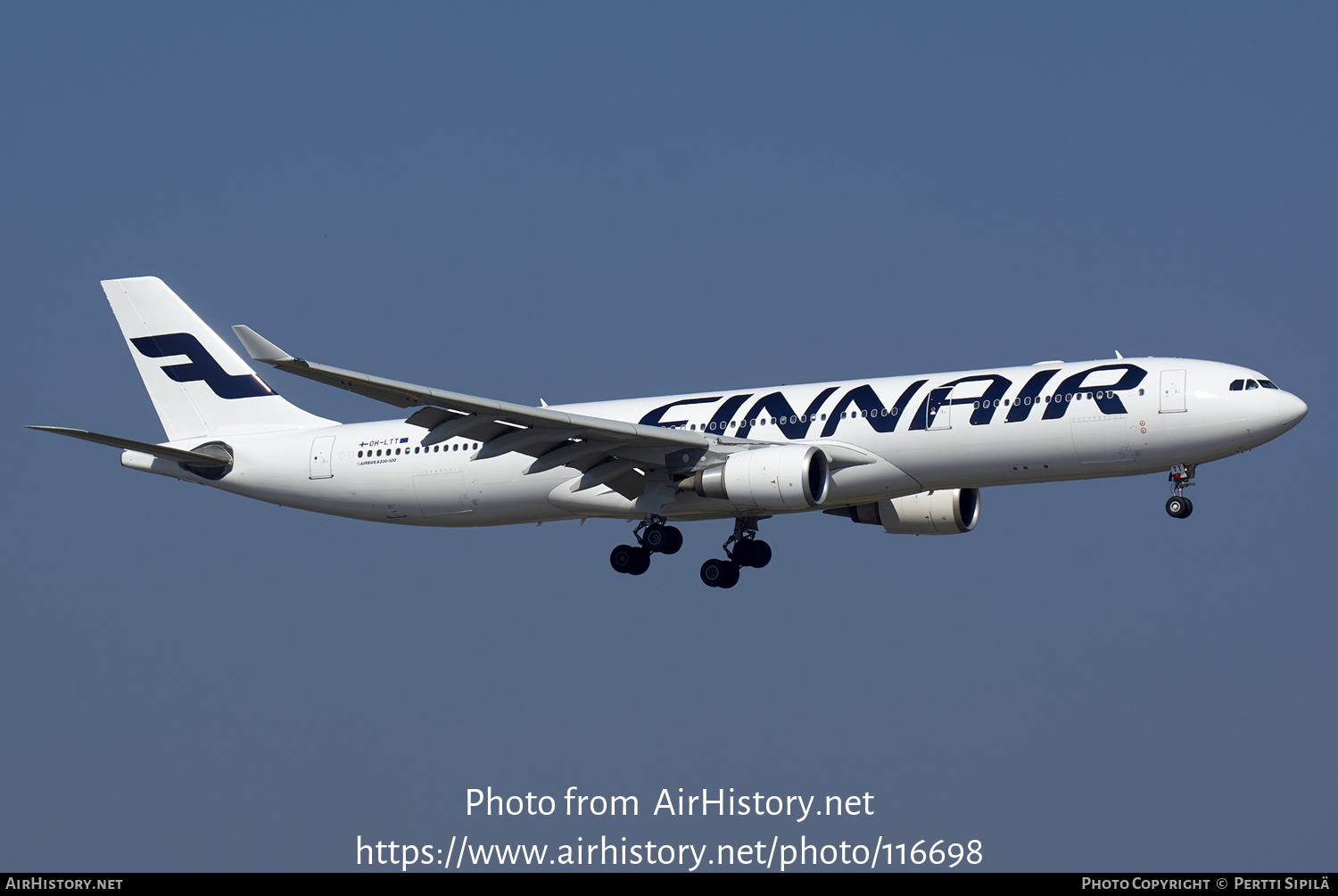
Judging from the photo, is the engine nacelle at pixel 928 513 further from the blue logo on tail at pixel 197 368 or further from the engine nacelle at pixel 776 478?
the blue logo on tail at pixel 197 368

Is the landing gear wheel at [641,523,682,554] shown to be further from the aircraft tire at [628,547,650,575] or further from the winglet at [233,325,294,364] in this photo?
the winglet at [233,325,294,364]

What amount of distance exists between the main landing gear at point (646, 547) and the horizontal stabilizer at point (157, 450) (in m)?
11.4

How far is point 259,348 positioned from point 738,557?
15247 millimetres

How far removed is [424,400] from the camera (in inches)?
1342

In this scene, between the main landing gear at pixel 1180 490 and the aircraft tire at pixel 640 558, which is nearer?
the main landing gear at pixel 1180 490

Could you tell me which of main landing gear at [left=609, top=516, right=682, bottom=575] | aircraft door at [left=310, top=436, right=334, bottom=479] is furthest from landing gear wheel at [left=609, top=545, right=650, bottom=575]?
aircraft door at [left=310, top=436, right=334, bottom=479]

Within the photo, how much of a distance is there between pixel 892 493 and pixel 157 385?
21.4 m

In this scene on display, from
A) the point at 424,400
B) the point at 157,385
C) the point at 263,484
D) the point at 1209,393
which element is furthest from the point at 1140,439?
the point at 157,385

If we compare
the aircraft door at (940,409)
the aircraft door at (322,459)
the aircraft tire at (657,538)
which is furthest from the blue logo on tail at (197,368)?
the aircraft door at (940,409)

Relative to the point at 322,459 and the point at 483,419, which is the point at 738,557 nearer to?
the point at 483,419

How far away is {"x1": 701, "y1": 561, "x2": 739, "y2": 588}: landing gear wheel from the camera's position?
136 feet

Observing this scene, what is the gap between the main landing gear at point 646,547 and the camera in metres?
39.7

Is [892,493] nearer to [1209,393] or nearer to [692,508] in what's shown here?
[692,508]

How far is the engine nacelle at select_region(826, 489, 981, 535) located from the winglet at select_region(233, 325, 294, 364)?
16811mm
